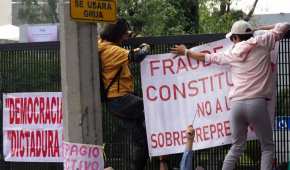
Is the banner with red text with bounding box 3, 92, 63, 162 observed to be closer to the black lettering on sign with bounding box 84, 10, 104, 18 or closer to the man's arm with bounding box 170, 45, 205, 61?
the man's arm with bounding box 170, 45, 205, 61

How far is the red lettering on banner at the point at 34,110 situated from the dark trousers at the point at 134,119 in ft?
3.66

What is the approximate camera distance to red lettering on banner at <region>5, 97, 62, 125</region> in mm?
8492

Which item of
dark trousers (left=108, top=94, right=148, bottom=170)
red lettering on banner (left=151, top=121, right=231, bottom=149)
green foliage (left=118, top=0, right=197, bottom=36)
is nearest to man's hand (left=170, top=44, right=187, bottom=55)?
dark trousers (left=108, top=94, right=148, bottom=170)

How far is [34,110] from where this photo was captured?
8633 millimetres

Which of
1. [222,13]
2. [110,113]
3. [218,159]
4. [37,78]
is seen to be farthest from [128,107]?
[222,13]

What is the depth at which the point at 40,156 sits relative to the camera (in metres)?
8.62

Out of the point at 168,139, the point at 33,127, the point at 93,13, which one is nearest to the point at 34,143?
the point at 33,127

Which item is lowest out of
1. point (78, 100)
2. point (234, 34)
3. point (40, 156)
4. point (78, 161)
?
point (40, 156)

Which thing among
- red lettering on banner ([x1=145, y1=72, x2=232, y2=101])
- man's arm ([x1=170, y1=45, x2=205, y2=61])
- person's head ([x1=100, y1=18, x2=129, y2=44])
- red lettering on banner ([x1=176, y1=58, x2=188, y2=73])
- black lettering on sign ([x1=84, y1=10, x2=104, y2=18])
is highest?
black lettering on sign ([x1=84, y1=10, x2=104, y2=18])

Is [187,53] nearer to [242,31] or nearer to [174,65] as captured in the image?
[174,65]

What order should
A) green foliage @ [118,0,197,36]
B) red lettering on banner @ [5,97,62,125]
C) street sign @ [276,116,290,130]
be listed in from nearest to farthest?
1. street sign @ [276,116,290,130]
2. red lettering on banner @ [5,97,62,125]
3. green foliage @ [118,0,197,36]

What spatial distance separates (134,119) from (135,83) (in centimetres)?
50

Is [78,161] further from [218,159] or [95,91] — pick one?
[218,159]

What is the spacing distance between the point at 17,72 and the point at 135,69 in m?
1.86
